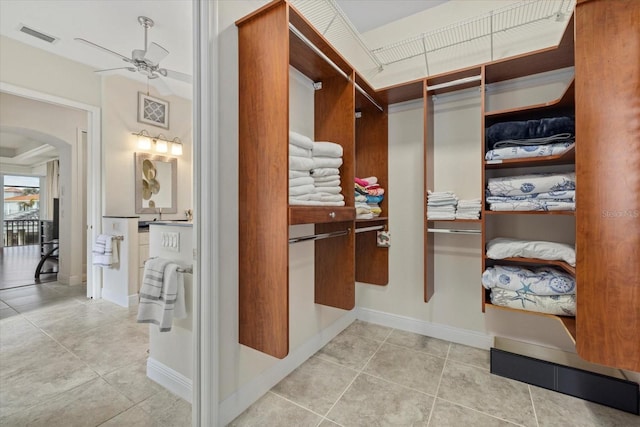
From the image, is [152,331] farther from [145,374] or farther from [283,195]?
[283,195]

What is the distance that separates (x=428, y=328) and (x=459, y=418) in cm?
100

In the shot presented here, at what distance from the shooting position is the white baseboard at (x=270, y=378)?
4.52 ft

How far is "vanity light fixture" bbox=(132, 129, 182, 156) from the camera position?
1555 mm

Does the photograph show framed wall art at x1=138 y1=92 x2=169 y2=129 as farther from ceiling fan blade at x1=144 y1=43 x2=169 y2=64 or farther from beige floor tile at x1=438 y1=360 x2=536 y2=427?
beige floor tile at x1=438 y1=360 x2=536 y2=427

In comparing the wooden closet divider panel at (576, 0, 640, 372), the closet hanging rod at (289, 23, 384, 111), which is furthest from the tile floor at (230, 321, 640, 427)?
the closet hanging rod at (289, 23, 384, 111)

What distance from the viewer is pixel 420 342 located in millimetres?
2260

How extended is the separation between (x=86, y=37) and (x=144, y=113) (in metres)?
0.83

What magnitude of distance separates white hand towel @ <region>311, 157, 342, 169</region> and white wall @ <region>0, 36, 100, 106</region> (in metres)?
1.55

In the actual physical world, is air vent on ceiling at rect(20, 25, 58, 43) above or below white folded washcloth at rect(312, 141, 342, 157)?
above

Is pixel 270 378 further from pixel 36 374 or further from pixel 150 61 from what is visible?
pixel 150 61

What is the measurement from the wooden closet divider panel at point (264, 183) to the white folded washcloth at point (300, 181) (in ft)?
0.75

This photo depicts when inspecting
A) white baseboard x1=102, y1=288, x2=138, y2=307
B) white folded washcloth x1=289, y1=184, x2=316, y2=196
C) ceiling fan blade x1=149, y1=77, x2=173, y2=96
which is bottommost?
white baseboard x1=102, y1=288, x2=138, y2=307

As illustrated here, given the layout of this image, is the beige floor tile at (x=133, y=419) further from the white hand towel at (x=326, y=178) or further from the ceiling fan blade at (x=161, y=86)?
the ceiling fan blade at (x=161, y=86)

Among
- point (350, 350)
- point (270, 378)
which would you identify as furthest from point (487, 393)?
point (270, 378)
